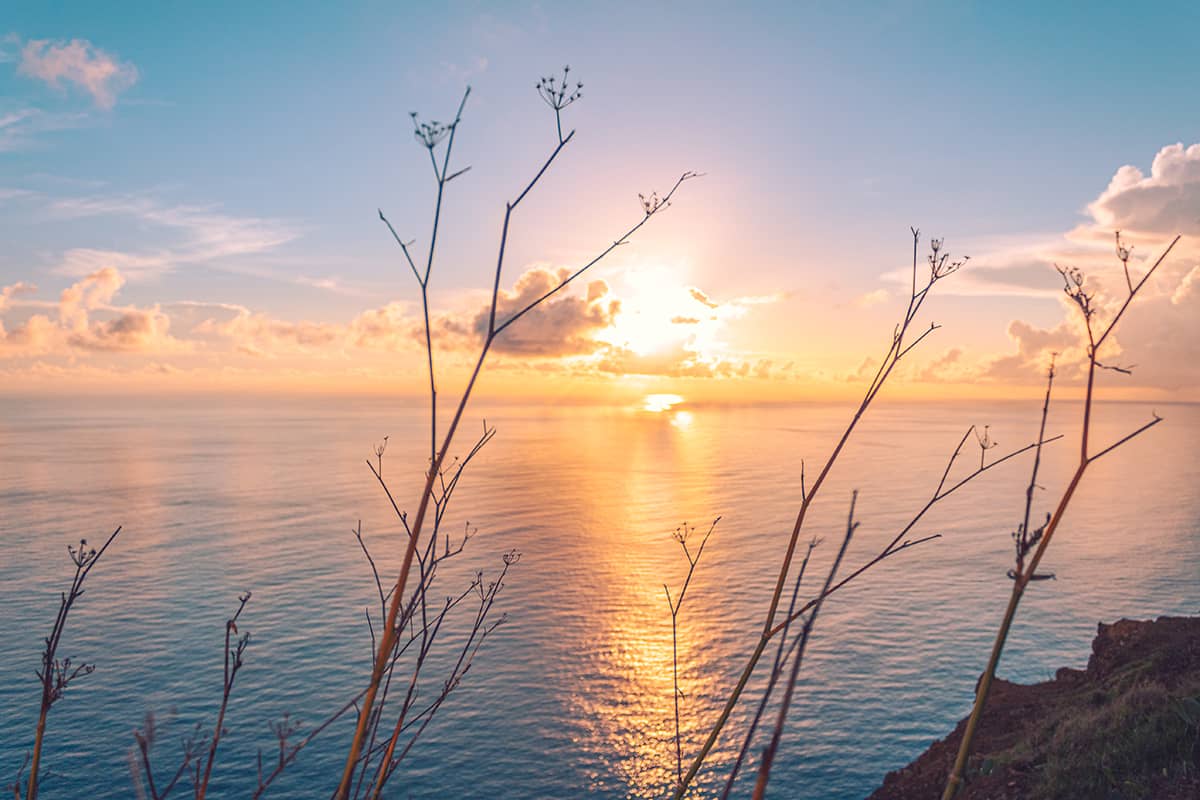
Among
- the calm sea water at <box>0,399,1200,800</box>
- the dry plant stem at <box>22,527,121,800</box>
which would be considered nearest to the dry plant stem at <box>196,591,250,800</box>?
the dry plant stem at <box>22,527,121,800</box>

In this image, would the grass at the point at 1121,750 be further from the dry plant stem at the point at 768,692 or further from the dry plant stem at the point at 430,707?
the dry plant stem at the point at 768,692

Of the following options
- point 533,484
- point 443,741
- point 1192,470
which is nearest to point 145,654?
point 443,741

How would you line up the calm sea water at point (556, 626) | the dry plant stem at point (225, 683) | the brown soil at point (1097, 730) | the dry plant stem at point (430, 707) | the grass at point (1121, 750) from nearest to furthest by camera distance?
the dry plant stem at point (225, 683) → the dry plant stem at point (430, 707) → the grass at point (1121, 750) → the brown soil at point (1097, 730) → the calm sea water at point (556, 626)

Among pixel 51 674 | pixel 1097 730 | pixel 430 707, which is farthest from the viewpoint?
pixel 1097 730

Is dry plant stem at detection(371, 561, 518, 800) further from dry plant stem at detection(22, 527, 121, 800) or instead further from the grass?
the grass

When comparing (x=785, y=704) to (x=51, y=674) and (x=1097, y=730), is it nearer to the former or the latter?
(x=51, y=674)

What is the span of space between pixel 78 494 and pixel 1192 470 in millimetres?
248892

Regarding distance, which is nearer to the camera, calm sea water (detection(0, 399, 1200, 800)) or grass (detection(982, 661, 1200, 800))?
grass (detection(982, 661, 1200, 800))

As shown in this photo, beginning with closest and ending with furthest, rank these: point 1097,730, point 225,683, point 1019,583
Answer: point 1019,583
point 225,683
point 1097,730

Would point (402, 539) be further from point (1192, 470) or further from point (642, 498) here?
point (1192, 470)

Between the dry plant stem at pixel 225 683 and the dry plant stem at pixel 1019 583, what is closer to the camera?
the dry plant stem at pixel 1019 583

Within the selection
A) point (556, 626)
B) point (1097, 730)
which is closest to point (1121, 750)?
point (1097, 730)

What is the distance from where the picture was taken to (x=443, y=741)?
181ft

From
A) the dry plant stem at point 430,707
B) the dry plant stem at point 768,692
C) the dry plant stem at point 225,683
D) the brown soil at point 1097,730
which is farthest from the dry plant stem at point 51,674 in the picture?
the brown soil at point 1097,730
